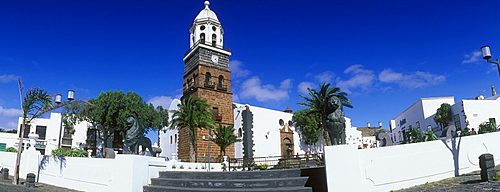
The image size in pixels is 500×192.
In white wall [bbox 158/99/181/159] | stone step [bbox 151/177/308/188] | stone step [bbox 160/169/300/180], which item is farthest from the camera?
white wall [bbox 158/99/181/159]

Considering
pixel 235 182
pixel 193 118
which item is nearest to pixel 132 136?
pixel 235 182

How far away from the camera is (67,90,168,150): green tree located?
29641 mm

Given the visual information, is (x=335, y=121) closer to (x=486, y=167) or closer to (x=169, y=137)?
(x=486, y=167)

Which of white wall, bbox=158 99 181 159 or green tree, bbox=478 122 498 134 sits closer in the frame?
green tree, bbox=478 122 498 134

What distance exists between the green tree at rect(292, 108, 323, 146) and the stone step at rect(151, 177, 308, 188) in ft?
92.9

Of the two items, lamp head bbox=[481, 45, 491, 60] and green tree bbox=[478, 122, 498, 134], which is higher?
lamp head bbox=[481, 45, 491, 60]

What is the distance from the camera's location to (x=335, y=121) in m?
8.05

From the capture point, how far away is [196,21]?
107 feet

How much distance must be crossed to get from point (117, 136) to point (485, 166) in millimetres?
34953

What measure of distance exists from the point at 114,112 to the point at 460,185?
92.9ft

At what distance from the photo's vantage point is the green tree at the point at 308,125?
1431 inches

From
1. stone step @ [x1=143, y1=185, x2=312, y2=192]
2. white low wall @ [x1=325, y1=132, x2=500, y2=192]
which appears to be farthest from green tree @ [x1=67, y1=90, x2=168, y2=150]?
white low wall @ [x1=325, y1=132, x2=500, y2=192]

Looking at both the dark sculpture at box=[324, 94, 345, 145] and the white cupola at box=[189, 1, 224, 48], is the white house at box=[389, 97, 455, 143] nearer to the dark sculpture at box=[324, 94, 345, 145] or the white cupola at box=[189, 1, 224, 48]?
the white cupola at box=[189, 1, 224, 48]

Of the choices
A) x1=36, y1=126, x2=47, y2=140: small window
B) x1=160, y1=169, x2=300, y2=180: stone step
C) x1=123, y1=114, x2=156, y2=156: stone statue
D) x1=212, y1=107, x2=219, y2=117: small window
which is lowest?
x1=160, y1=169, x2=300, y2=180: stone step
